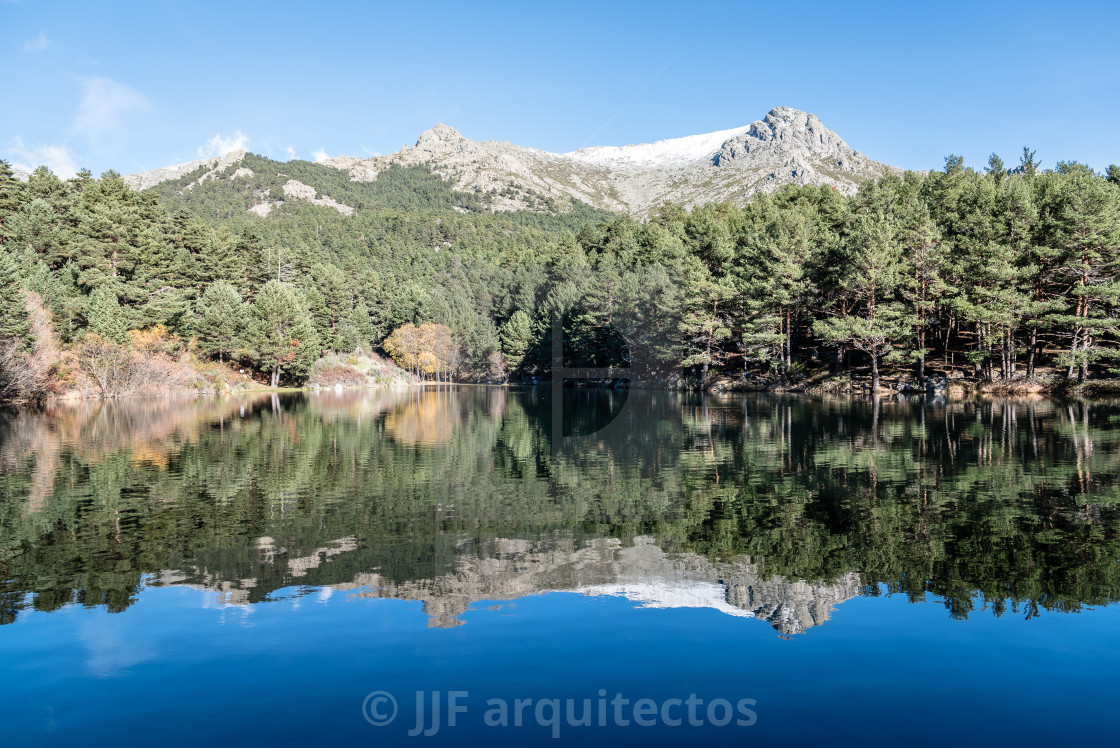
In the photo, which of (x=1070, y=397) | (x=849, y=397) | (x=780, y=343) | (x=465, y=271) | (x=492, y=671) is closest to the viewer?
(x=492, y=671)

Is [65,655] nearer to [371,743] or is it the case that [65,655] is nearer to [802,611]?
[371,743]

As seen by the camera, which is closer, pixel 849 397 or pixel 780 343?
pixel 849 397

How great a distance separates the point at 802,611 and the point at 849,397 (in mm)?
59778

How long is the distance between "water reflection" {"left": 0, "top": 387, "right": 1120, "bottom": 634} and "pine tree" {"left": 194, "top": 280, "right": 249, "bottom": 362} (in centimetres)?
6119

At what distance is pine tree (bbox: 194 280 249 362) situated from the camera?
93938 millimetres

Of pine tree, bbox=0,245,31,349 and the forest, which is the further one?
the forest

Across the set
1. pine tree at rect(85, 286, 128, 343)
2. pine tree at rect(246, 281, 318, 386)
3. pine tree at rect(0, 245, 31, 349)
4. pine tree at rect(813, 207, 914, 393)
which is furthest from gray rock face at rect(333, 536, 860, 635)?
pine tree at rect(246, 281, 318, 386)

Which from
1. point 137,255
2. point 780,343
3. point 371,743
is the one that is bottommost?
point 371,743

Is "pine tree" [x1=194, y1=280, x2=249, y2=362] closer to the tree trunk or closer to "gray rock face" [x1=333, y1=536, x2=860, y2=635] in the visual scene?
"gray rock face" [x1=333, y1=536, x2=860, y2=635]

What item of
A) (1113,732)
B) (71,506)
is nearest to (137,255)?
(71,506)

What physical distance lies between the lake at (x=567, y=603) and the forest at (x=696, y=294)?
41.6m

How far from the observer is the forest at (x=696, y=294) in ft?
196

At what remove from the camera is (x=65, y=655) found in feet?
32.8

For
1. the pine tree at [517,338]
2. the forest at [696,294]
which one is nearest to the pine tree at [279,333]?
the forest at [696,294]
